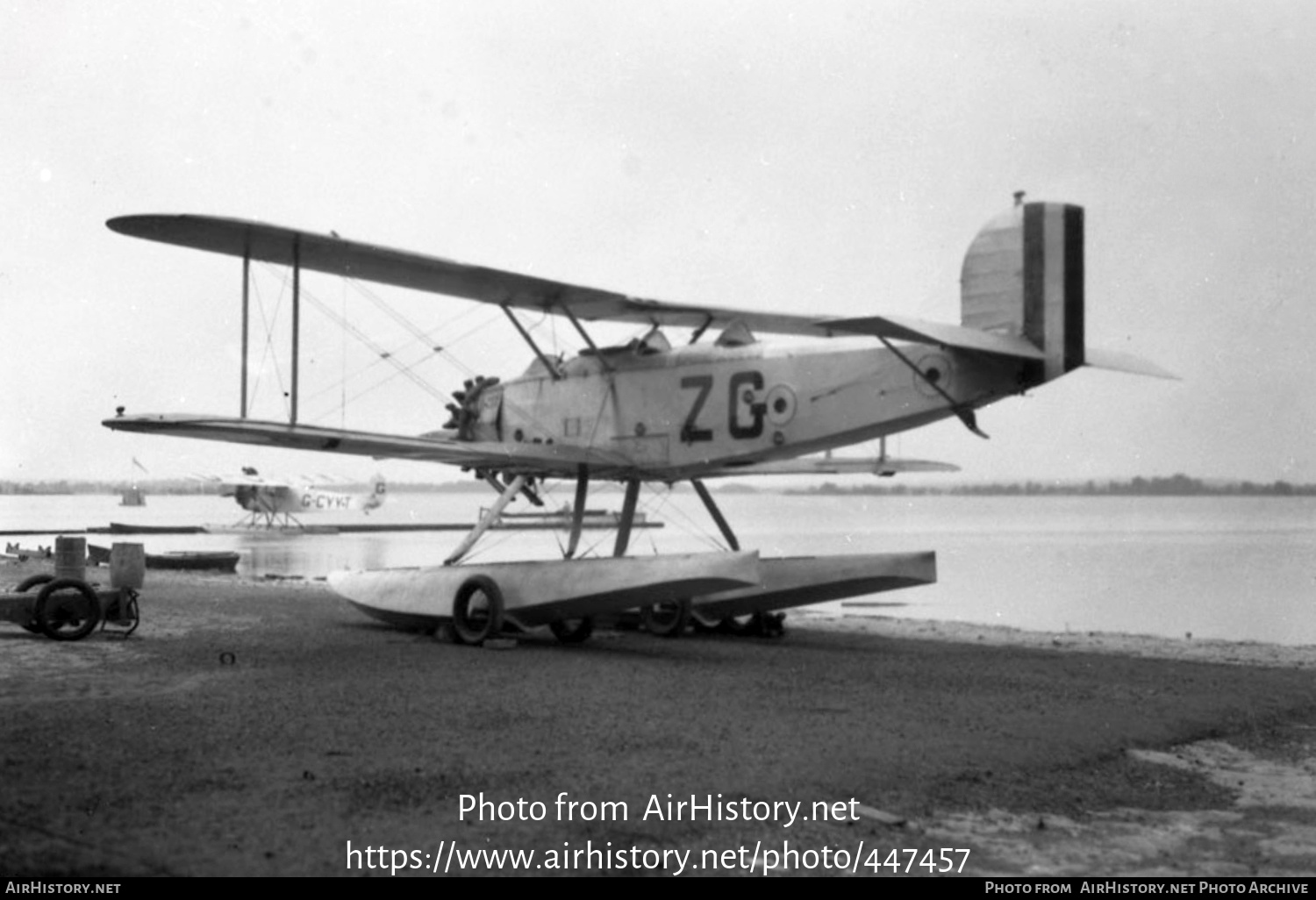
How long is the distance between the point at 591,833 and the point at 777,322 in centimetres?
1143

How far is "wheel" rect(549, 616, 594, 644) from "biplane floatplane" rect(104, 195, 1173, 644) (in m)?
0.05

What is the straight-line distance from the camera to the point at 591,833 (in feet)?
17.7

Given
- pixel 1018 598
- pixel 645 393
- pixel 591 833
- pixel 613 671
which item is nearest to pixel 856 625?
pixel 645 393

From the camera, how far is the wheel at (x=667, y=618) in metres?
14.4

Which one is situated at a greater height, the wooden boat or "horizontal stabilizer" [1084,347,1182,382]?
"horizontal stabilizer" [1084,347,1182,382]

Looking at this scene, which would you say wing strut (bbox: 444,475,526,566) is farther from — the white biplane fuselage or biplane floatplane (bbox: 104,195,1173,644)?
the white biplane fuselage

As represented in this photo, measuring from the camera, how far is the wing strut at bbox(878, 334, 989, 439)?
1216cm

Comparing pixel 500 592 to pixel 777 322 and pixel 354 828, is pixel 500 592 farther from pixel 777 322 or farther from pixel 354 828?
pixel 354 828

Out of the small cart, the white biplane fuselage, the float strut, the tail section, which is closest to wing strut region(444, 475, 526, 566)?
the white biplane fuselage

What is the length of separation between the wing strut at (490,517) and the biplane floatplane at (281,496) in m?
54.0

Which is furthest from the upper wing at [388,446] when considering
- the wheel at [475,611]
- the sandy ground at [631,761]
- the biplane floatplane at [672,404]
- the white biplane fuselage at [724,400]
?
the sandy ground at [631,761]

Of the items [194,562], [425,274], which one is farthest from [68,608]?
[194,562]

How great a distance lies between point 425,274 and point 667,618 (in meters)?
4.87

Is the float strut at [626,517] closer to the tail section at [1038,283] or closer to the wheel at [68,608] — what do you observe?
the tail section at [1038,283]
